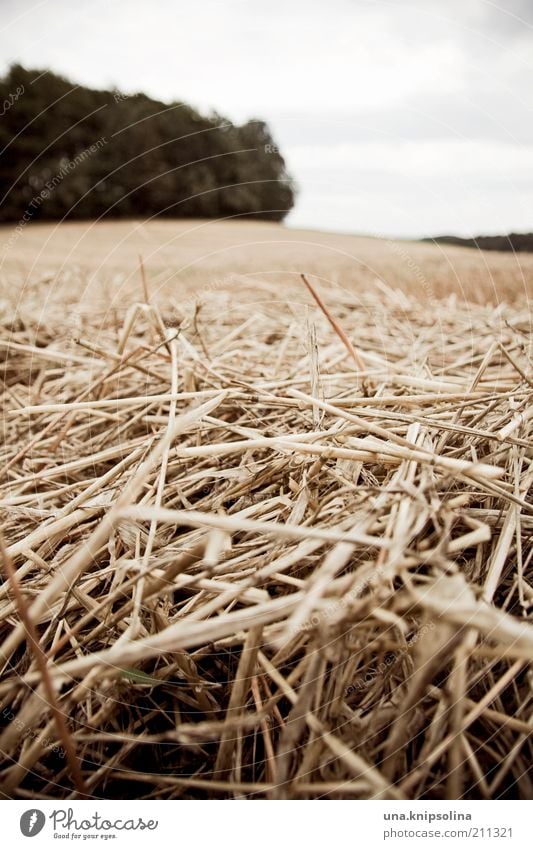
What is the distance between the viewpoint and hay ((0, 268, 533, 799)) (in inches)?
20.4

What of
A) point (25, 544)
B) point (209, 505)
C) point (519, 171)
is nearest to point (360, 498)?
point (209, 505)

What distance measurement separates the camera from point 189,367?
107 cm

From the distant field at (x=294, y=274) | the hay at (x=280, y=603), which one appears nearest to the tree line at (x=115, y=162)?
the distant field at (x=294, y=274)

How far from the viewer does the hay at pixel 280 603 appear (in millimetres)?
518

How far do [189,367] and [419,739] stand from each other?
0.79 meters

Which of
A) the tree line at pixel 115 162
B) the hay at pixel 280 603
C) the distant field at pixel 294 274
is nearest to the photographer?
the hay at pixel 280 603

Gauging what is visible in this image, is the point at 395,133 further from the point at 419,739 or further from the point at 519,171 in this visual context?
the point at 419,739

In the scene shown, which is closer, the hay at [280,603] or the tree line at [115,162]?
the hay at [280,603]

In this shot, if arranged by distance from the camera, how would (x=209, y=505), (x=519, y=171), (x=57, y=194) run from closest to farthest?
(x=209, y=505) → (x=519, y=171) → (x=57, y=194)

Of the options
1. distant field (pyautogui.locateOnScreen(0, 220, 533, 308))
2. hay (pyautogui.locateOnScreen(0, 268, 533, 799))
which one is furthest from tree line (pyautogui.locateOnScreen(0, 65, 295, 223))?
hay (pyautogui.locateOnScreen(0, 268, 533, 799))

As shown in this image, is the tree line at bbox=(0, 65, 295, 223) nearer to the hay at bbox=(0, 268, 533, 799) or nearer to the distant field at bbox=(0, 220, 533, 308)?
the distant field at bbox=(0, 220, 533, 308)

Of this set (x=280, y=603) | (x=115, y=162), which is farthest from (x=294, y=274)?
(x=115, y=162)

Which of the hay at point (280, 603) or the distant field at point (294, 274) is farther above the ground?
the distant field at point (294, 274)

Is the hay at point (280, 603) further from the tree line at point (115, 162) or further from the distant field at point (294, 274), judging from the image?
the tree line at point (115, 162)
